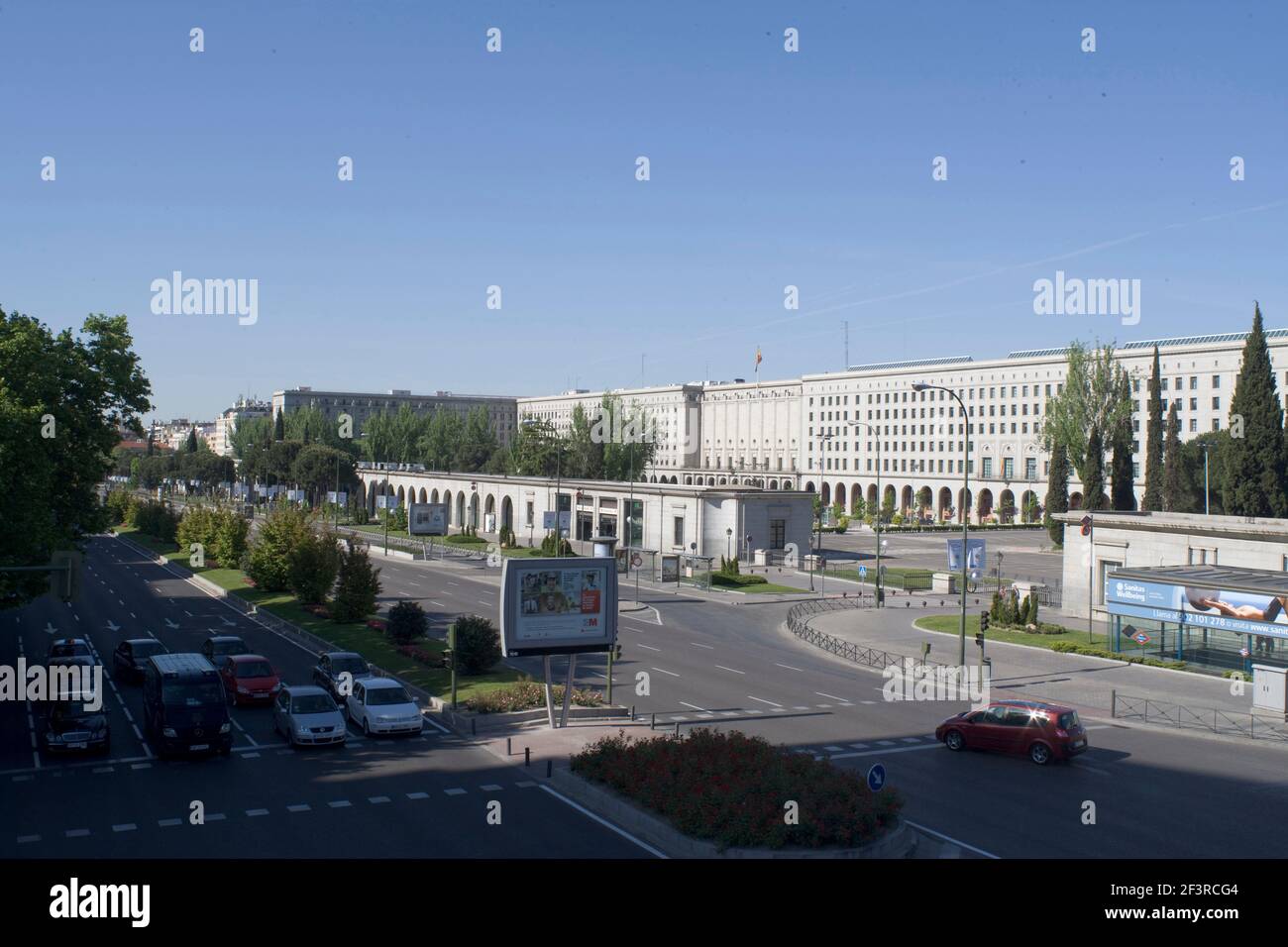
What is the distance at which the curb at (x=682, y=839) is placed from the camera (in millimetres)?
15359

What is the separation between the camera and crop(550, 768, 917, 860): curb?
1536cm

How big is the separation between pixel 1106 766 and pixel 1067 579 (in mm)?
Result: 26819

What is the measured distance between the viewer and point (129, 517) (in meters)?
108

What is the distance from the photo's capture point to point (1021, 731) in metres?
23.4

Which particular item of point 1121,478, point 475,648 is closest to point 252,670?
point 475,648

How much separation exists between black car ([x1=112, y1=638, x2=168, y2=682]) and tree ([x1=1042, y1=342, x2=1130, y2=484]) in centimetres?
8321

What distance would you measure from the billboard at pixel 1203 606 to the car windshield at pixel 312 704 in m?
27.9

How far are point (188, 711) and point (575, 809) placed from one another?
9492 millimetres

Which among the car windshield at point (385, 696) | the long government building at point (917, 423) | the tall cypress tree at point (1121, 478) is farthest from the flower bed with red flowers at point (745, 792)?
the long government building at point (917, 423)

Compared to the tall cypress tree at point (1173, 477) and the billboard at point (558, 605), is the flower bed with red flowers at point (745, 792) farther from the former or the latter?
the tall cypress tree at point (1173, 477)

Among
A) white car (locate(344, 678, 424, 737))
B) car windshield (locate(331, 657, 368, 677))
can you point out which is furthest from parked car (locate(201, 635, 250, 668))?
white car (locate(344, 678, 424, 737))

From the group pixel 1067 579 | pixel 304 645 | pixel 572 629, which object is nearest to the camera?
pixel 572 629
